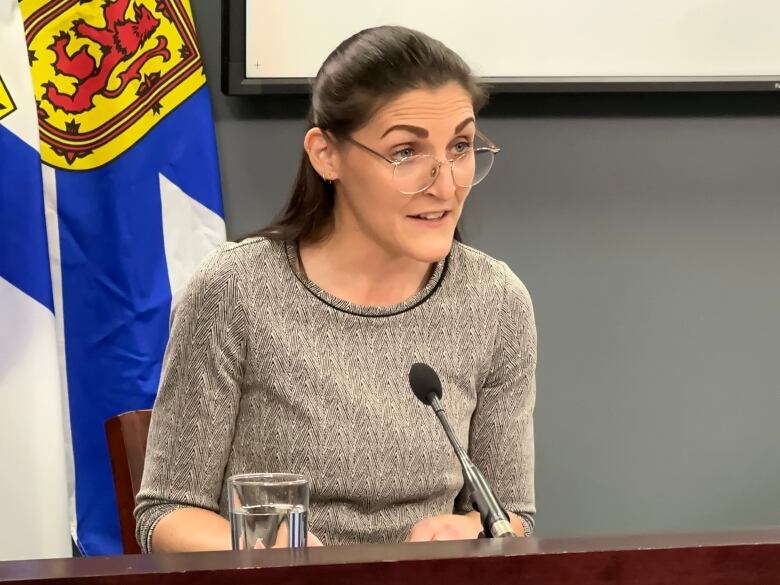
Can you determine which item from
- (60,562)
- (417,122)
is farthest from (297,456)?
(60,562)

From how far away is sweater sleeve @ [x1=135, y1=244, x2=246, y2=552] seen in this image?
1.44 m

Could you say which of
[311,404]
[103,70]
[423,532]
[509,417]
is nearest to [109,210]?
[103,70]

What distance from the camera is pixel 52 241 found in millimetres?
2037

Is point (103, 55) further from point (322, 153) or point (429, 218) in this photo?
point (429, 218)

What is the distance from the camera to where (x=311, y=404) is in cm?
146

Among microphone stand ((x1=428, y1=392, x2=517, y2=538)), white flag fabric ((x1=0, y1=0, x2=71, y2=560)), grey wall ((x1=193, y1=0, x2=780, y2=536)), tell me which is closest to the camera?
microphone stand ((x1=428, y1=392, x2=517, y2=538))

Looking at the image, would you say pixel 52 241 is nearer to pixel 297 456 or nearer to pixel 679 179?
pixel 297 456

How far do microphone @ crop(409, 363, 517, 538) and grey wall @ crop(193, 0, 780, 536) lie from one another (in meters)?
1.17

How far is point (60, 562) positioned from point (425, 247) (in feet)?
2.92

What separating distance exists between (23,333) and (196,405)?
24.9 inches

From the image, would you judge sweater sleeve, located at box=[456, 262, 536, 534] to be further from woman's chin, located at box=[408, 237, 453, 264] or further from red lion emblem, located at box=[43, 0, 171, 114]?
red lion emblem, located at box=[43, 0, 171, 114]

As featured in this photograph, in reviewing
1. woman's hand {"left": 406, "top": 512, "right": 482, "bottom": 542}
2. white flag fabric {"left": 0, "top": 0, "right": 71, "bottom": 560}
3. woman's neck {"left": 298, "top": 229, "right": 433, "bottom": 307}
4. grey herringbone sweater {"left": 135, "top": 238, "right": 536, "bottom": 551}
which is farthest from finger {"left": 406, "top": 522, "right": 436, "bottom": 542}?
white flag fabric {"left": 0, "top": 0, "right": 71, "bottom": 560}

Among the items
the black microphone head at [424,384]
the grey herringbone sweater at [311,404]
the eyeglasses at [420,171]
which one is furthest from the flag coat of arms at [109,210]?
the black microphone head at [424,384]

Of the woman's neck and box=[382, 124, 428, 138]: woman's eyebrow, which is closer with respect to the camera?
box=[382, 124, 428, 138]: woman's eyebrow
